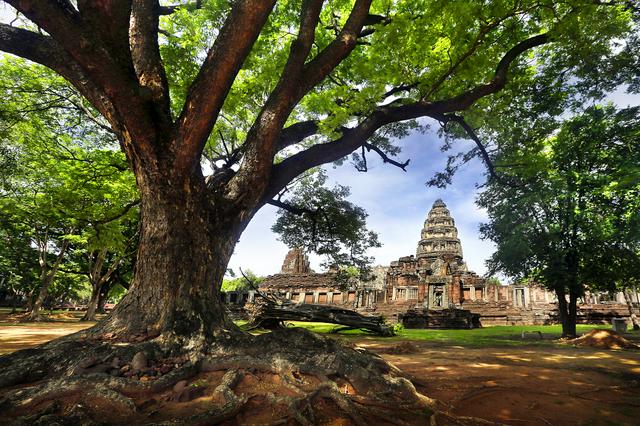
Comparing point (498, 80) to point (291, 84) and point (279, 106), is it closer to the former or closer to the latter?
point (291, 84)

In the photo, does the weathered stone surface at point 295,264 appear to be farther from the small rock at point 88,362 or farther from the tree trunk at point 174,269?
the small rock at point 88,362

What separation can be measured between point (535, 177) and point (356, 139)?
7.86 m

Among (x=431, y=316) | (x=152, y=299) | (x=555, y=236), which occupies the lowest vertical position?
(x=431, y=316)

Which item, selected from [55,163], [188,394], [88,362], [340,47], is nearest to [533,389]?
[188,394]

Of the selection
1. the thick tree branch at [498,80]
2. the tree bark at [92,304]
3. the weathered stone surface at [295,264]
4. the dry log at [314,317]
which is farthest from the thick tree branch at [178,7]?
the weathered stone surface at [295,264]

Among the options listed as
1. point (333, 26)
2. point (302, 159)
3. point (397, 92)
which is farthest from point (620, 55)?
point (302, 159)

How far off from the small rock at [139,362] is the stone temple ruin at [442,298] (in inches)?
496

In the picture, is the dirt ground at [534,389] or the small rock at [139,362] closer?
the dirt ground at [534,389]

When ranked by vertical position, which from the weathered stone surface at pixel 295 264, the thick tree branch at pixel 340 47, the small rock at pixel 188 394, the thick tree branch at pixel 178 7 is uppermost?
the thick tree branch at pixel 178 7

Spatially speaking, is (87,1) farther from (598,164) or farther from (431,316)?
(431,316)

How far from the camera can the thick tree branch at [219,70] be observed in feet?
11.9

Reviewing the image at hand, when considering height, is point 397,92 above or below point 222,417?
above

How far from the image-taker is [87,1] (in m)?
3.67

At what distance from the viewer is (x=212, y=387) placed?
316cm
